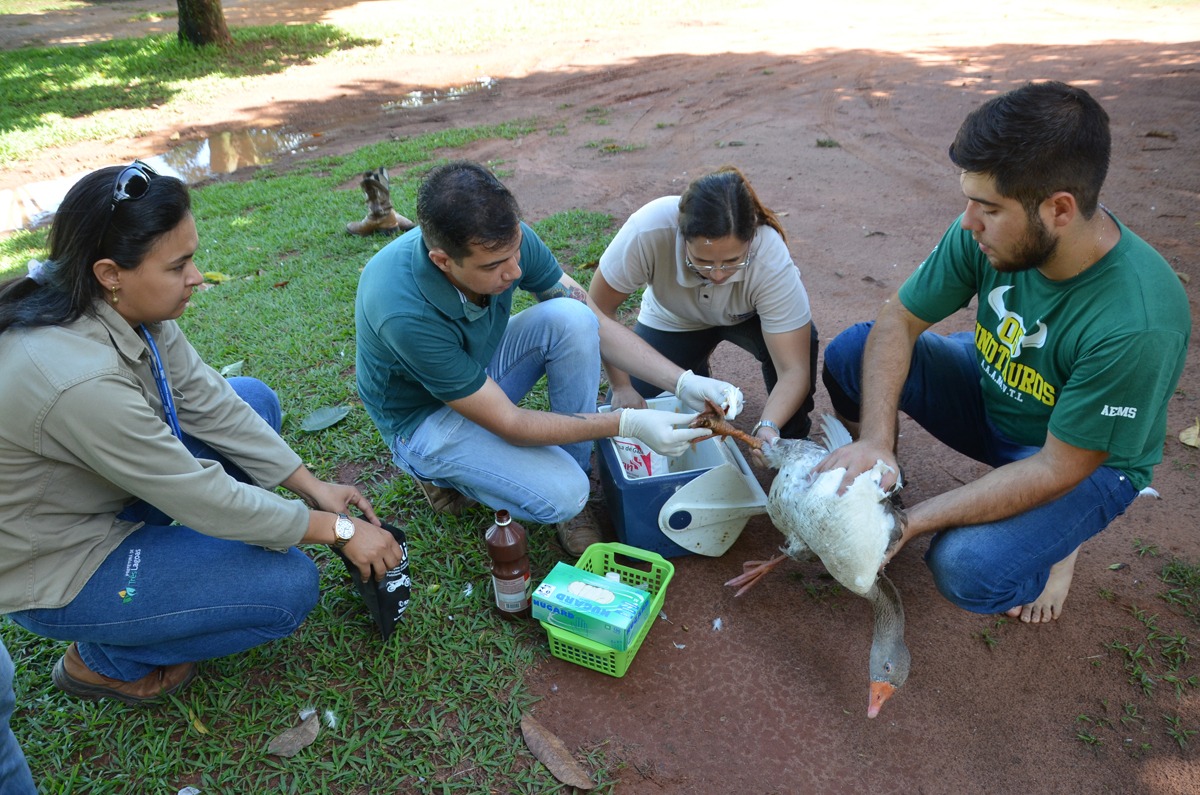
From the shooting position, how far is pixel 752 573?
2.57 m

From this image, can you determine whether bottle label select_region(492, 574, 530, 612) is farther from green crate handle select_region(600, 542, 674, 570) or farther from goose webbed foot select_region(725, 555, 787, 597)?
goose webbed foot select_region(725, 555, 787, 597)

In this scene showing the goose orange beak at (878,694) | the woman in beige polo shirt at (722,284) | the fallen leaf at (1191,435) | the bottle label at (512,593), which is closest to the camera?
the goose orange beak at (878,694)

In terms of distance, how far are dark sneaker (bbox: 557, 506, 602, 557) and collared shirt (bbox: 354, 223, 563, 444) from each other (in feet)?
2.06

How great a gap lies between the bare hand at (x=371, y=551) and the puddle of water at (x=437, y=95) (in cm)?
812

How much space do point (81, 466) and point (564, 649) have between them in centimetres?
140

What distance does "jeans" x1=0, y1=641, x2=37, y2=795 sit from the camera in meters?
1.63

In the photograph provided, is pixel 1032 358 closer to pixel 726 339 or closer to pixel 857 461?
pixel 857 461

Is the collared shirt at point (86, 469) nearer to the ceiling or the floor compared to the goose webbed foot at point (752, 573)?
nearer to the ceiling

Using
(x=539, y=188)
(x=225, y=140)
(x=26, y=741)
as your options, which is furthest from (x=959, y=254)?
(x=225, y=140)

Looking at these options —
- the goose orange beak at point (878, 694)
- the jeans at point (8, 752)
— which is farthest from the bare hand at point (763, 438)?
the jeans at point (8, 752)

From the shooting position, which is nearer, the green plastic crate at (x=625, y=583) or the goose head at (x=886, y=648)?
the goose head at (x=886, y=648)

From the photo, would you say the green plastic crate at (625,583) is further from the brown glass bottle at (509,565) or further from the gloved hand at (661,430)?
the gloved hand at (661,430)

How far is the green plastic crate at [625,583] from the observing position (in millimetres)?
2260

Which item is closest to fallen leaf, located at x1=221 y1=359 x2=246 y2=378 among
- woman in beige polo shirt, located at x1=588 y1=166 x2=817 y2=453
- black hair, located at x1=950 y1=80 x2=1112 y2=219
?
woman in beige polo shirt, located at x1=588 y1=166 x2=817 y2=453
